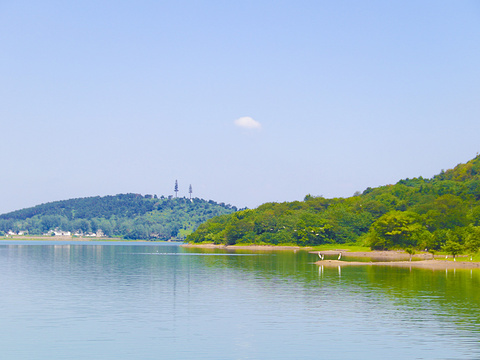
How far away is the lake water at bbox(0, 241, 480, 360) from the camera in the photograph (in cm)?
3262

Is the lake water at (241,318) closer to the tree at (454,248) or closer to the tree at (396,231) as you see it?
the tree at (454,248)

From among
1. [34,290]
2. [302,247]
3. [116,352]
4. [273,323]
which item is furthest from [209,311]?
[302,247]

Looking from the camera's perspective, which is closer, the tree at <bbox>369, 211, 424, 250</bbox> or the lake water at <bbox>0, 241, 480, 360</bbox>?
the lake water at <bbox>0, 241, 480, 360</bbox>

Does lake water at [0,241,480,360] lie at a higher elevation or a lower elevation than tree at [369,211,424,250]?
lower

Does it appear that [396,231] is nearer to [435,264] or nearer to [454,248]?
[454,248]

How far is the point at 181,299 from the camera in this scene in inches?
2124

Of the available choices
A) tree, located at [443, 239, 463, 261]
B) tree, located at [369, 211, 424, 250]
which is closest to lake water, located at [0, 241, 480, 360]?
tree, located at [443, 239, 463, 261]

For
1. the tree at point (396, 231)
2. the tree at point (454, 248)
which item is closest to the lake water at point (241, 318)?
the tree at point (454, 248)

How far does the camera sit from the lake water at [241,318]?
107 feet

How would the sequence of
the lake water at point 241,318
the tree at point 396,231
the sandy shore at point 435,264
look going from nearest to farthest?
the lake water at point 241,318 < the sandy shore at point 435,264 < the tree at point 396,231

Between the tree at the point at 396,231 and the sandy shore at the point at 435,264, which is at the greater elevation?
the tree at the point at 396,231

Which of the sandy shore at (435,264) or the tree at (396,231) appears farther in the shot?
the tree at (396,231)

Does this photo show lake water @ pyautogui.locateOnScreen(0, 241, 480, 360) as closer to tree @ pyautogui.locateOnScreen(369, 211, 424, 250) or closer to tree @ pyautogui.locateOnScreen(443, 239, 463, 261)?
tree @ pyautogui.locateOnScreen(443, 239, 463, 261)

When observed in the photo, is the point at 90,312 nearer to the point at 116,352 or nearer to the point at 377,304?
the point at 116,352
